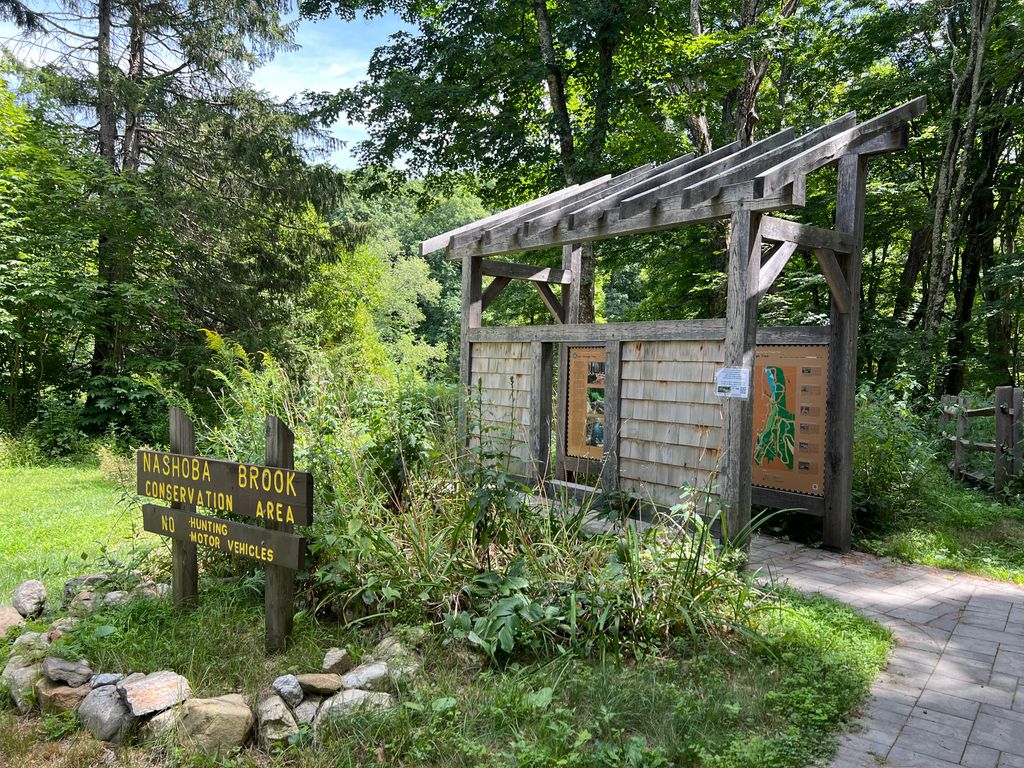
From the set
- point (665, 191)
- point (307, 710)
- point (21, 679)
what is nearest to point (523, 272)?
point (665, 191)

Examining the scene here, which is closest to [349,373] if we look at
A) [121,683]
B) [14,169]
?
[121,683]

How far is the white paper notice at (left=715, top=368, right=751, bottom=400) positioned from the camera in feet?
15.8

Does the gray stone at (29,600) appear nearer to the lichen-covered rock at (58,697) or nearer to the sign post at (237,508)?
the sign post at (237,508)

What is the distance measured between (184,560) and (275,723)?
152 centimetres

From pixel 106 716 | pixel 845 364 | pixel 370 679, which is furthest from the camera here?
pixel 845 364

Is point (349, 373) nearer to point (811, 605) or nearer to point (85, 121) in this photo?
point (811, 605)

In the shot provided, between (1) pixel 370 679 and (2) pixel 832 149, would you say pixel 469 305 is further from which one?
(1) pixel 370 679

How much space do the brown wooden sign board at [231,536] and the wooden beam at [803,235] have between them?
3.74m

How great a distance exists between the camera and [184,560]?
4062 mm

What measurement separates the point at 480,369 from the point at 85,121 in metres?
12.3

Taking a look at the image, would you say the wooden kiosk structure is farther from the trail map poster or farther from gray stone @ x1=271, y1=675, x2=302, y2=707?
gray stone @ x1=271, y1=675, x2=302, y2=707

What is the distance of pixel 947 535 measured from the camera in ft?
19.9

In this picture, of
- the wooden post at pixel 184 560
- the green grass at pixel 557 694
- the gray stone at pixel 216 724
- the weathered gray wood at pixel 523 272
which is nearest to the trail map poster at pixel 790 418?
the green grass at pixel 557 694

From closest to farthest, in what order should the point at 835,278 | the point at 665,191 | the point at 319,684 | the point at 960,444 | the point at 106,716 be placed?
the point at 106,716 → the point at 319,684 → the point at 665,191 → the point at 835,278 → the point at 960,444
